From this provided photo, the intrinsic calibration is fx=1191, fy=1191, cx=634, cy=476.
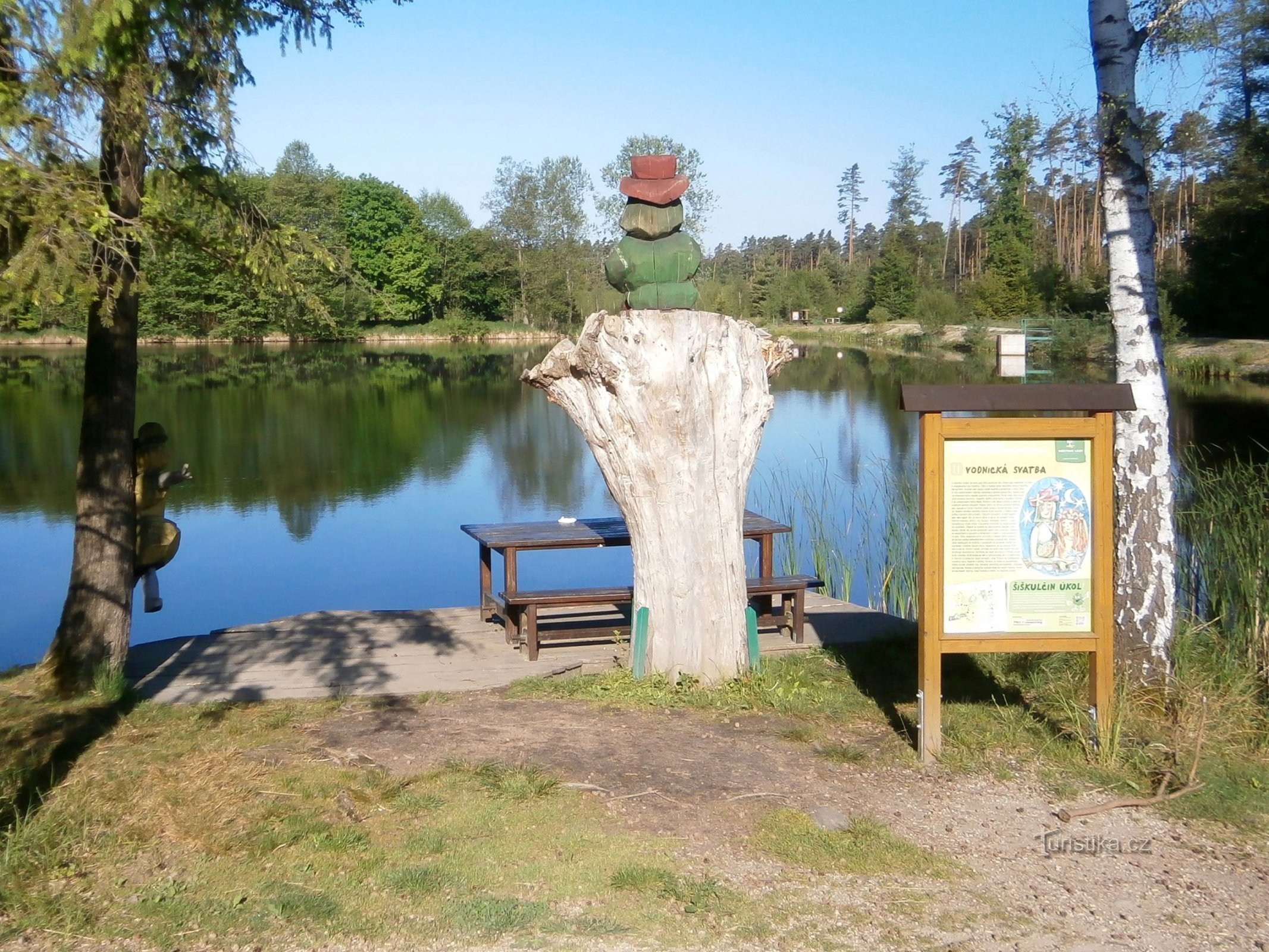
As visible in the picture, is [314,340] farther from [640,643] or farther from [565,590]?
[640,643]

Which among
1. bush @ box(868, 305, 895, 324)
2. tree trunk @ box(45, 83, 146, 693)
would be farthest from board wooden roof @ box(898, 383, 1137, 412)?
bush @ box(868, 305, 895, 324)

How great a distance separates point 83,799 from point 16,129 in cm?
279

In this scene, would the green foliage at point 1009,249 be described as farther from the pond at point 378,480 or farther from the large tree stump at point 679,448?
the large tree stump at point 679,448

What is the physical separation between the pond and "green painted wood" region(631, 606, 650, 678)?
16.1 feet

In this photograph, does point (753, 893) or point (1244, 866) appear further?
point (1244, 866)

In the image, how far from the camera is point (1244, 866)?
4.11 m

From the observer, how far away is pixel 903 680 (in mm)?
6562

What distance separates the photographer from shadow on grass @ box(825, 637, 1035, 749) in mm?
Answer: 5852

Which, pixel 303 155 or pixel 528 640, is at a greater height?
pixel 303 155

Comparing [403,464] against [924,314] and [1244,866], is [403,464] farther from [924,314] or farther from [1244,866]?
[924,314]

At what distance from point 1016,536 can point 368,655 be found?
3911 mm

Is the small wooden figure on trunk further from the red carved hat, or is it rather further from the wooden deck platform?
the red carved hat

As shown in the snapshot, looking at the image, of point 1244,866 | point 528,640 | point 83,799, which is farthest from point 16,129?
point 1244,866

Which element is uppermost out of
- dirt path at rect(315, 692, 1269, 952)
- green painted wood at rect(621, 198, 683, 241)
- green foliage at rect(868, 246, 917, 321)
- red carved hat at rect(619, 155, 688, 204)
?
green foliage at rect(868, 246, 917, 321)
